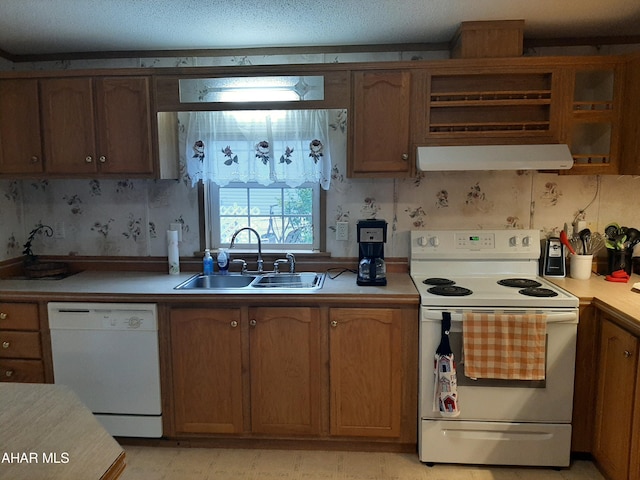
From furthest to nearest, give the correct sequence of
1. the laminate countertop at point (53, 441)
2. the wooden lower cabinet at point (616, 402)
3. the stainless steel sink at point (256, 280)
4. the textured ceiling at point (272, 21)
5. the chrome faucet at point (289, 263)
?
the chrome faucet at point (289, 263)
the stainless steel sink at point (256, 280)
the textured ceiling at point (272, 21)
the wooden lower cabinet at point (616, 402)
the laminate countertop at point (53, 441)

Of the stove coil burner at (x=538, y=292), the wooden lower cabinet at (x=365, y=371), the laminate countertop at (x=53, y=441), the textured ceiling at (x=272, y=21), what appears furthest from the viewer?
the wooden lower cabinet at (x=365, y=371)

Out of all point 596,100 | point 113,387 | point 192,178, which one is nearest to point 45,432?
point 113,387

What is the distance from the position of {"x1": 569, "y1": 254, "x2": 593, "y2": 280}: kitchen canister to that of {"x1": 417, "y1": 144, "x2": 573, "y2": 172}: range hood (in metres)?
0.59

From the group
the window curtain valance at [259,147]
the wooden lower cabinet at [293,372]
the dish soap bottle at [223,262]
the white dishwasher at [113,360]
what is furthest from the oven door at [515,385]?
the white dishwasher at [113,360]

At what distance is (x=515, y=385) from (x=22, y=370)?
2.64 meters

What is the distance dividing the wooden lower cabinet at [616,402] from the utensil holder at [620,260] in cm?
62

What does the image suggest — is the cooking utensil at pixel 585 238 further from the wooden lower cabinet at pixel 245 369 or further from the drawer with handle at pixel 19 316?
the drawer with handle at pixel 19 316

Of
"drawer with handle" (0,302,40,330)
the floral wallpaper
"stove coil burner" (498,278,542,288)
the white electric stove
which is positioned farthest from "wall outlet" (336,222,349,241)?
"drawer with handle" (0,302,40,330)

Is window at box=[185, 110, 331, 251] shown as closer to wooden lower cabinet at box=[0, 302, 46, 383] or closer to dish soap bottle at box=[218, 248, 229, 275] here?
dish soap bottle at box=[218, 248, 229, 275]

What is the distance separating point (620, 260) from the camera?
2.75 m

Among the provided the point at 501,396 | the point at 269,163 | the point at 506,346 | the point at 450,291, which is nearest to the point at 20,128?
the point at 269,163

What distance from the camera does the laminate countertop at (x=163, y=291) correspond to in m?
2.49

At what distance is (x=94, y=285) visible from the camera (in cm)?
276

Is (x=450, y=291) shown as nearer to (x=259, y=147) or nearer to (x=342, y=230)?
(x=342, y=230)
